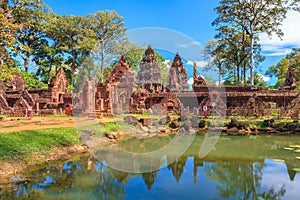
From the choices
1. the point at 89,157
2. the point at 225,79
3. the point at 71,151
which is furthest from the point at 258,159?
the point at 225,79

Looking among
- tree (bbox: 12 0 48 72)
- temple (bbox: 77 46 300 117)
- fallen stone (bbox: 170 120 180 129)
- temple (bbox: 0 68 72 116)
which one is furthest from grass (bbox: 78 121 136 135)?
tree (bbox: 12 0 48 72)

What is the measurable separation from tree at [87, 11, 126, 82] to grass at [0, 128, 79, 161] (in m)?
27.2

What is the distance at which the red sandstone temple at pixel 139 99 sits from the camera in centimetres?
2552

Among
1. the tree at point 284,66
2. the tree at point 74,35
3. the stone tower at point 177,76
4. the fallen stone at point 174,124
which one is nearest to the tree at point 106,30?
the tree at point 74,35

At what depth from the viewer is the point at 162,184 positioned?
8.75 meters

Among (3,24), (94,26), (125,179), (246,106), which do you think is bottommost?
(125,179)

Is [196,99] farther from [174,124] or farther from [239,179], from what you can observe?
[239,179]

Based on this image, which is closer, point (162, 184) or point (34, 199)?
point (34, 199)

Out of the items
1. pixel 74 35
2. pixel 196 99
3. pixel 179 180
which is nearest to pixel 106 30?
pixel 74 35

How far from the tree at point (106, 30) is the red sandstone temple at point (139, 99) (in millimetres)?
6688

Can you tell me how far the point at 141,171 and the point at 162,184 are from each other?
1797mm

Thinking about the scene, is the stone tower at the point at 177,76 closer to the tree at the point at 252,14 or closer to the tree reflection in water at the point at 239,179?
the tree at the point at 252,14

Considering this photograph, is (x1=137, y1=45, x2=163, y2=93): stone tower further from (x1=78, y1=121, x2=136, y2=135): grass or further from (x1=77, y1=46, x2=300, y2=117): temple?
(x1=78, y1=121, x2=136, y2=135): grass

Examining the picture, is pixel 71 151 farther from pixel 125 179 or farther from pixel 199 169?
Result: pixel 199 169
